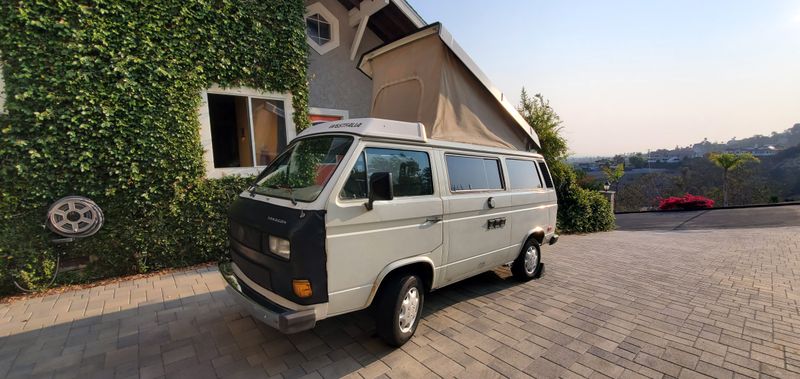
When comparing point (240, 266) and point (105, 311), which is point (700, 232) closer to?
point (240, 266)

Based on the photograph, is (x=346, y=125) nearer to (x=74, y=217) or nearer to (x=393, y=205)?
(x=393, y=205)

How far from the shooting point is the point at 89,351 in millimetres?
3412

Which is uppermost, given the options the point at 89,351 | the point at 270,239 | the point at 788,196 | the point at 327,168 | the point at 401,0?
the point at 401,0

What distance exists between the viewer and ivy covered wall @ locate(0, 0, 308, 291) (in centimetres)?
467

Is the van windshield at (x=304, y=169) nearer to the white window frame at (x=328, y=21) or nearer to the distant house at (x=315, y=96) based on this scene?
the distant house at (x=315, y=96)

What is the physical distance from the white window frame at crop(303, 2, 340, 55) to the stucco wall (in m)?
0.09

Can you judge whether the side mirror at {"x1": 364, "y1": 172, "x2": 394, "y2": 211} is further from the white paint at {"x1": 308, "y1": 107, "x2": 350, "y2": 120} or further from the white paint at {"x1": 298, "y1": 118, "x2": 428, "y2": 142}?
the white paint at {"x1": 308, "y1": 107, "x2": 350, "y2": 120}

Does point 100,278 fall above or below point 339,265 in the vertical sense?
below

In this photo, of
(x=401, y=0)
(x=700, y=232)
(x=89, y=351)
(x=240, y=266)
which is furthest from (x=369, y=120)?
(x=700, y=232)

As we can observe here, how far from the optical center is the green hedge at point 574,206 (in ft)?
37.0

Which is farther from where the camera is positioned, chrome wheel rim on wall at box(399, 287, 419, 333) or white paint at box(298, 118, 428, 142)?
chrome wheel rim on wall at box(399, 287, 419, 333)

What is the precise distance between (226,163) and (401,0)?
561cm

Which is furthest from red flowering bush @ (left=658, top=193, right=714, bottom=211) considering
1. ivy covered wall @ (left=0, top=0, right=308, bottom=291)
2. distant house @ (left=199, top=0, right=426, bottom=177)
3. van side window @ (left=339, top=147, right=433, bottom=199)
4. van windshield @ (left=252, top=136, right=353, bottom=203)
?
van windshield @ (left=252, top=136, right=353, bottom=203)

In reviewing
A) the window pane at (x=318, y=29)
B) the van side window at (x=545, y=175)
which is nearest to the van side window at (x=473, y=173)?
the van side window at (x=545, y=175)
